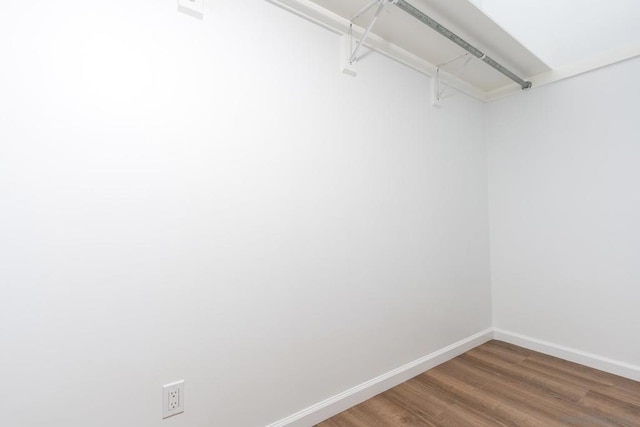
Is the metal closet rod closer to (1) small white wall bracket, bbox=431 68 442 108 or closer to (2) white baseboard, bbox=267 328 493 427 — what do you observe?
(1) small white wall bracket, bbox=431 68 442 108

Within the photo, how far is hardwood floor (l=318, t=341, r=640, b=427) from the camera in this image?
171cm

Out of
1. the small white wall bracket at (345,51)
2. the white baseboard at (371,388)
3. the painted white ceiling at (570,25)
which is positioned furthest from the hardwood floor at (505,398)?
the painted white ceiling at (570,25)

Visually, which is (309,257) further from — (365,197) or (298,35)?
(298,35)

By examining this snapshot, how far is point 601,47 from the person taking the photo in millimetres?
2299

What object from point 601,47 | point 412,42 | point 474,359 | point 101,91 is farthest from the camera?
point 474,359

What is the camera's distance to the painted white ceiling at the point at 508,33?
1806 millimetres

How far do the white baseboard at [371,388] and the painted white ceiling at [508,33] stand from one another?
218 centimetres

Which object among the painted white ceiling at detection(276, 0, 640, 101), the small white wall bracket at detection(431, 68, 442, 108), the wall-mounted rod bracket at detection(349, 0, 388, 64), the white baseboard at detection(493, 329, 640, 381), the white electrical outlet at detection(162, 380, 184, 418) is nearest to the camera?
the white electrical outlet at detection(162, 380, 184, 418)

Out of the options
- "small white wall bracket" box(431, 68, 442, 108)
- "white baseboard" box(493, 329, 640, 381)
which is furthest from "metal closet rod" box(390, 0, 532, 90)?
"white baseboard" box(493, 329, 640, 381)

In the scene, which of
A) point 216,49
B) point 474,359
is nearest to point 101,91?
point 216,49

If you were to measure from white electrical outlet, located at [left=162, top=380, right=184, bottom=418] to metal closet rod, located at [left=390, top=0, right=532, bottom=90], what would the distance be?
212 centimetres

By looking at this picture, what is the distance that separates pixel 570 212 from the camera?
246 centimetres

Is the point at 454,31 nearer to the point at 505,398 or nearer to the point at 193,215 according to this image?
the point at 193,215

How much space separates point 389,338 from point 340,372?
0.44 metres
